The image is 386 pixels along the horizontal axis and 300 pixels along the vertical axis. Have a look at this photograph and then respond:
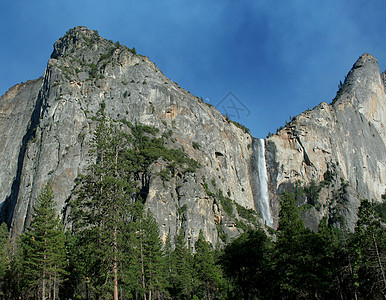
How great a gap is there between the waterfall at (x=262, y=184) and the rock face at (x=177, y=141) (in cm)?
74

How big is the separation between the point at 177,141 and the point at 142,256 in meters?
57.1

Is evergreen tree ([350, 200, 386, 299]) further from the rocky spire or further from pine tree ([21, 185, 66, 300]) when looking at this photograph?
the rocky spire

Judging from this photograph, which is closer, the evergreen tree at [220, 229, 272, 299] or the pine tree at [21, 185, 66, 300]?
the pine tree at [21, 185, 66, 300]

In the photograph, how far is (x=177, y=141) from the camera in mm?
98625

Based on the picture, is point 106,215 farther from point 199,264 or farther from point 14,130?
point 14,130

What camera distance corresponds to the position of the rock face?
3118 inches

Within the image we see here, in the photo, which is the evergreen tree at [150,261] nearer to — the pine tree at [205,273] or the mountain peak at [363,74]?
the pine tree at [205,273]

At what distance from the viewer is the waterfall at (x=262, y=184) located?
11425 centimetres

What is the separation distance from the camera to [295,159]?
402 ft

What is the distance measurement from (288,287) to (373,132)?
13009 centimetres

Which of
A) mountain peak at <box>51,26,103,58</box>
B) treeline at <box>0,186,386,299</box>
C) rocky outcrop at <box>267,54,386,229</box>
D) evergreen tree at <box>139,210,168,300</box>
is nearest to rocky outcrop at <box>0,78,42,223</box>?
mountain peak at <box>51,26,103,58</box>

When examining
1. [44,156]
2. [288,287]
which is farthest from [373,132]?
[288,287]

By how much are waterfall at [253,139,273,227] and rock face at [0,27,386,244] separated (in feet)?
2.43

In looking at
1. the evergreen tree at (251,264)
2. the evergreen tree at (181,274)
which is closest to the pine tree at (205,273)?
the evergreen tree at (181,274)
